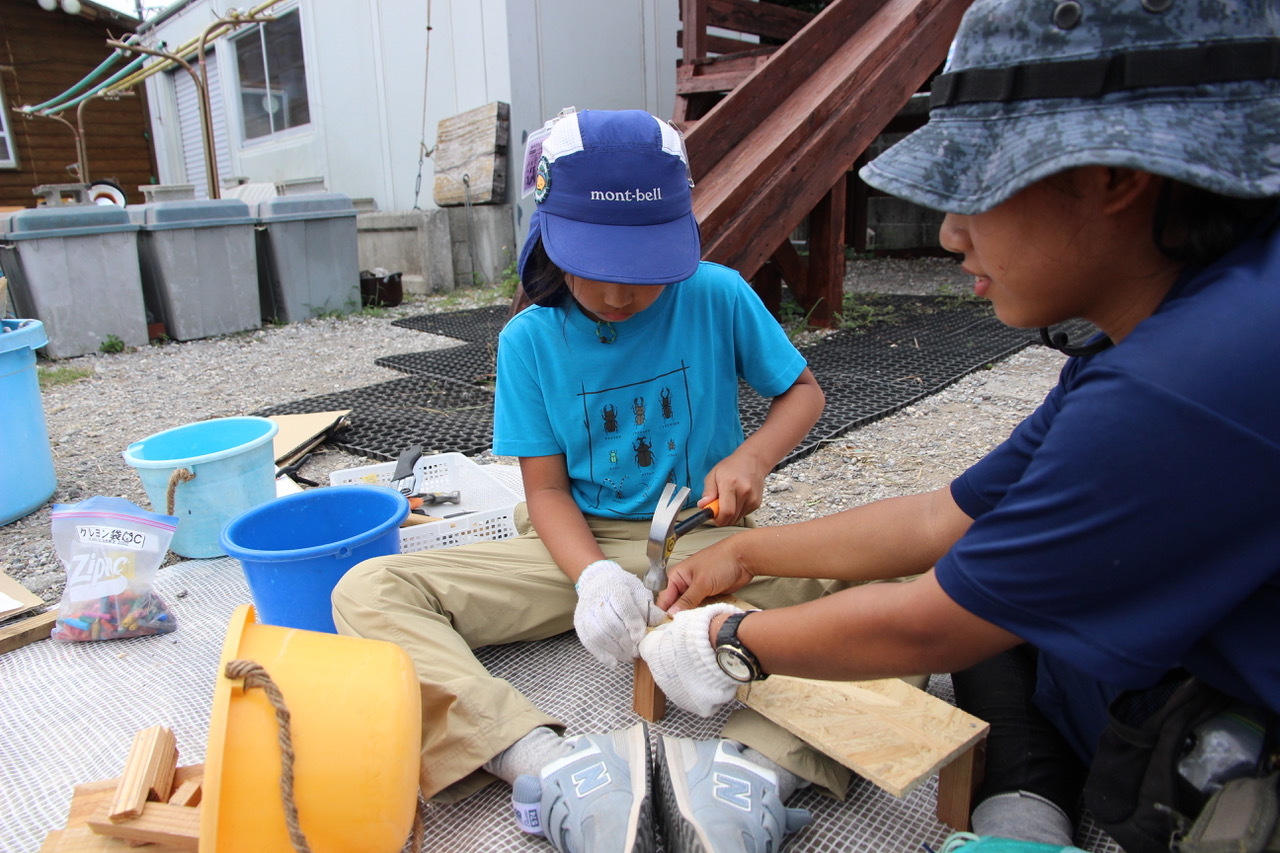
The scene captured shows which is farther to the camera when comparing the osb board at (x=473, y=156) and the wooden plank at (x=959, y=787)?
the osb board at (x=473, y=156)

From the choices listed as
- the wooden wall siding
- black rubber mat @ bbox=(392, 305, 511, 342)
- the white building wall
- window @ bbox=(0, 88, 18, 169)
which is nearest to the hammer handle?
black rubber mat @ bbox=(392, 305, 511, 342)

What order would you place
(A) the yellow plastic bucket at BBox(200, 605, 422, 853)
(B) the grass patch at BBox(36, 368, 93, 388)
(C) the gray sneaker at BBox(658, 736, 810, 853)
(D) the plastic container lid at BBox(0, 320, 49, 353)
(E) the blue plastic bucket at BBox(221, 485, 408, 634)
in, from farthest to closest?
(B) the grass patch at BBox(36, 368, 93, 388) < (D) the plastic container lid at BBox(0, 320, 49, 353) < (E) the blue plastic bucket at BBox(221, 485, 408, 634) < (C) the gray sneaker at BBox(658, 736, 810, 853) < (A) the yellow plastic bucket at BBox(200, 605, 422, 853)

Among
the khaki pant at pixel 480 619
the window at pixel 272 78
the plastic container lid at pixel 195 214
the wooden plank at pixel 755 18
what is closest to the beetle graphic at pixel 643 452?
the khaki pant at pixel 480 619

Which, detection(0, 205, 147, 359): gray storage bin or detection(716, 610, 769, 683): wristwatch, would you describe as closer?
detection(716, 610, 769, 683): wristwatch

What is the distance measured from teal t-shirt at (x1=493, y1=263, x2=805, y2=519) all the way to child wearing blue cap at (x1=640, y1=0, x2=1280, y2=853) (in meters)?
0.86

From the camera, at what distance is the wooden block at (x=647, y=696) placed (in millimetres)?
1558

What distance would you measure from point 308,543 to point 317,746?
975 millimetres

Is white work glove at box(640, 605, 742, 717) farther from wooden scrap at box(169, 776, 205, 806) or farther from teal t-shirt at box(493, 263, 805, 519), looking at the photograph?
wooden scrap at box(169, 776, 205, 806)

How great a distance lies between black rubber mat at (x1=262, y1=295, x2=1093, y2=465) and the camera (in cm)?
350

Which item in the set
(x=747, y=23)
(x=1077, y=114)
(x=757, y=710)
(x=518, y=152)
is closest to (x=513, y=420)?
(x=757, y=710)

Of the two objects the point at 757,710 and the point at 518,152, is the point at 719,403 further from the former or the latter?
the point at 518,152

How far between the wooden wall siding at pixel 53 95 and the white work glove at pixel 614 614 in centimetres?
1454

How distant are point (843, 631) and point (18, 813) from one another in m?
1.49

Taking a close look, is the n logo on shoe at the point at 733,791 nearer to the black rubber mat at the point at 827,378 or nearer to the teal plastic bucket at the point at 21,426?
the black rubber mat at the point at 827,378
